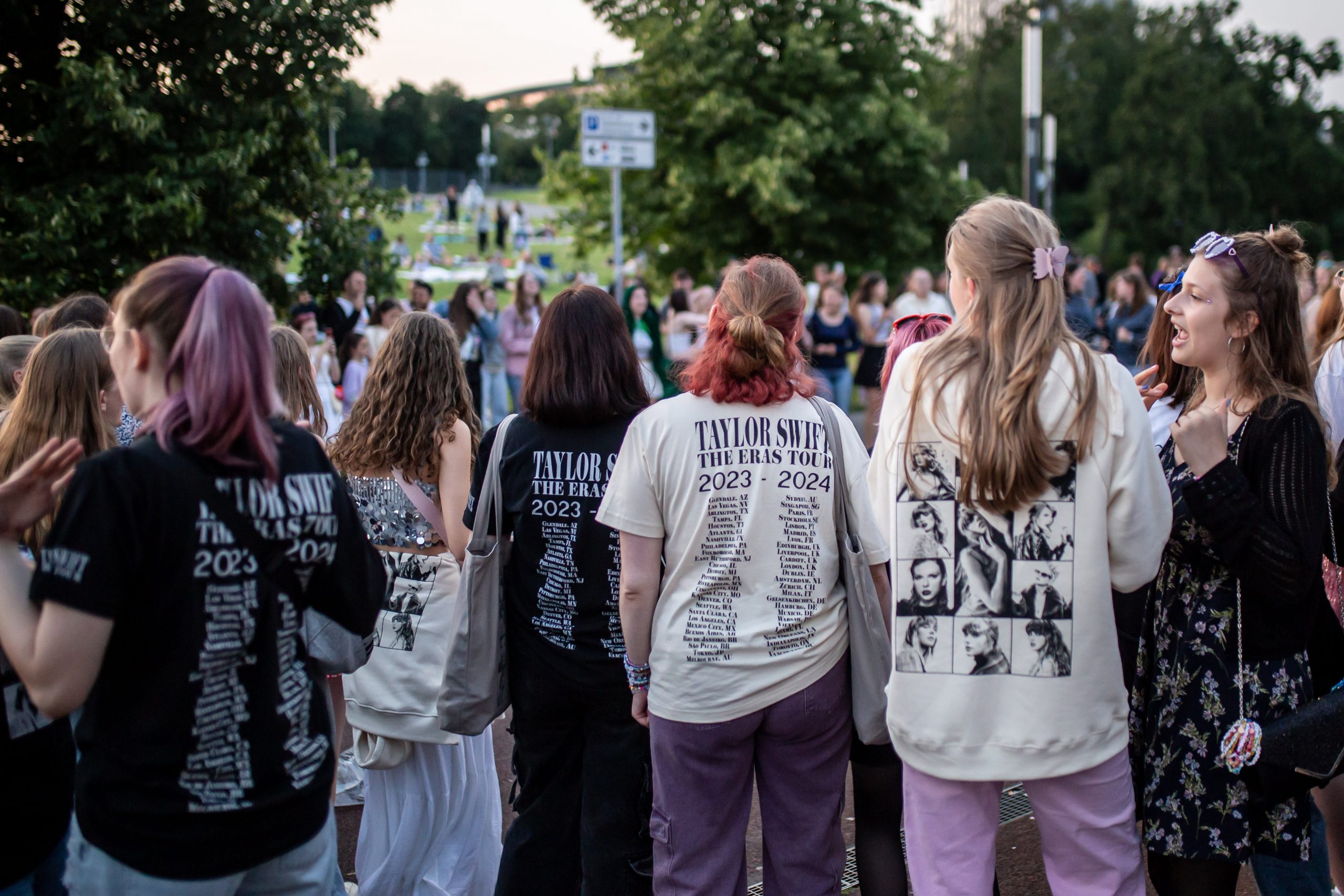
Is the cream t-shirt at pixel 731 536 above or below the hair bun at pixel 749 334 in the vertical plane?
below

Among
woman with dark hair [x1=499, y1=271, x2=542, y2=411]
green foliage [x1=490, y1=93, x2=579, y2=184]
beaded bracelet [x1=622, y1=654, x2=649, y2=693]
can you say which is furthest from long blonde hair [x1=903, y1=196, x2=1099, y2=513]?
green foliage [x1=490, y1=93, x2=579, y2=184]

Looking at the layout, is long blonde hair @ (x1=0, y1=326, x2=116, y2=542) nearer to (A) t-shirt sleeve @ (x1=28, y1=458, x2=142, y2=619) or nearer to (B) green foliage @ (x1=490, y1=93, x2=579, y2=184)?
(A) t-shirt sleeve @ (x1=28, y1=458, x2=142, y2=619)

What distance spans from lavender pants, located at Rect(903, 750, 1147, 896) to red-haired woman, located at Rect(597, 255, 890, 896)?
37cm

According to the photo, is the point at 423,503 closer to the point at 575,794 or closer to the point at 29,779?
the point at 575,794

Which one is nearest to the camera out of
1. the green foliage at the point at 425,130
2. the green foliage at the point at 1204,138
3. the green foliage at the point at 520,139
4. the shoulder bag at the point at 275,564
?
the shoulder bag at the point at 275,564

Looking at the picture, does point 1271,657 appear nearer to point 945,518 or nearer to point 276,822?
point 945,518

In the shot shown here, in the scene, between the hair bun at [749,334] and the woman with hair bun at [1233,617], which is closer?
the woman with hair bun at [1233,617]

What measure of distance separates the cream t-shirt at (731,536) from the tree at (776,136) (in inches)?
629

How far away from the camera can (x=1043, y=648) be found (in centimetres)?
241

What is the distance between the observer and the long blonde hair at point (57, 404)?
9.14ft

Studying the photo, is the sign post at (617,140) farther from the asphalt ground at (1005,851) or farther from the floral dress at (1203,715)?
the floral dress at (1203,715)

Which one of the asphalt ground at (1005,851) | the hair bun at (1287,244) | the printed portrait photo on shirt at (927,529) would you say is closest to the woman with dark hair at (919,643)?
the printed portrait photo on shirt at (927,529)

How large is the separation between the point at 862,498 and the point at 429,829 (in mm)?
1933

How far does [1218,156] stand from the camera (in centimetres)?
4291
